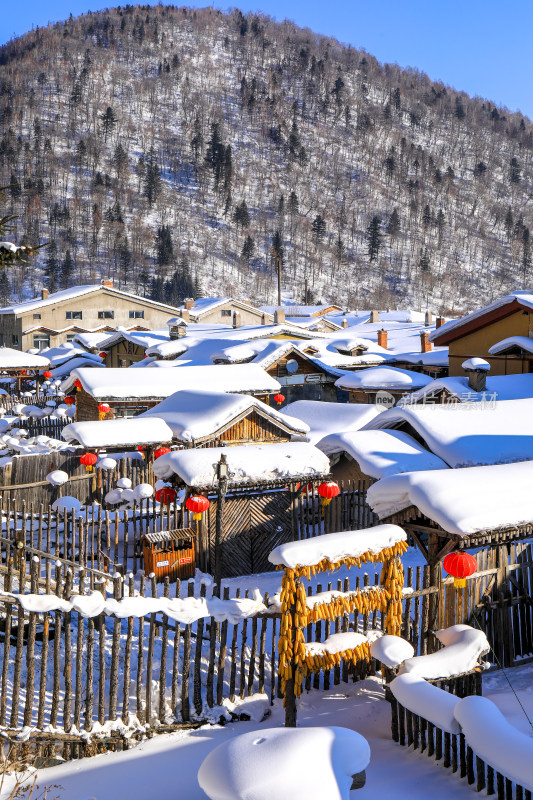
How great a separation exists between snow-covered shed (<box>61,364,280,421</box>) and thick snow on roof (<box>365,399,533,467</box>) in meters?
11.2

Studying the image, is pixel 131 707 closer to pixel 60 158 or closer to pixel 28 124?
pixel 60 158

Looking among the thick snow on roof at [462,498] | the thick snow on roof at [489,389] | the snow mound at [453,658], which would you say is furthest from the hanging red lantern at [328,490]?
the thick snow on roof at [489,389]

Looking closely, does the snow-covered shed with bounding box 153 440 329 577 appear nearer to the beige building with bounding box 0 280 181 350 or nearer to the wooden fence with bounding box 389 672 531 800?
the wooden fence with bounding box 389 672 531 800

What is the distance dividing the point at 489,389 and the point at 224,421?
25.8 feet

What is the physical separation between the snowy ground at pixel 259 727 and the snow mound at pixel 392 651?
2.99ft

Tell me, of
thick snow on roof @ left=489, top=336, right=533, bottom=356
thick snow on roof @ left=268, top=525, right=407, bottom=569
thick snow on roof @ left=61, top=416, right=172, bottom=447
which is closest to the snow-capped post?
thick snow on roof @ left=268, top=525, right=407, bottom=569

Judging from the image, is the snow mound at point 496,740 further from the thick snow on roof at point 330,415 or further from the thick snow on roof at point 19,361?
the thick snow on roof at point 19,361

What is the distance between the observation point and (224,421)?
1959 cm

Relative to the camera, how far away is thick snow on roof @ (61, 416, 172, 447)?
19.3 metres

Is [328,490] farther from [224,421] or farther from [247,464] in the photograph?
[224,421]

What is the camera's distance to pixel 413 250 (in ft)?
476

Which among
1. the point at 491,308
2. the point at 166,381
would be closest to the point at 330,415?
the point at 166,381

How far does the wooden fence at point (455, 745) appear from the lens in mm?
6408

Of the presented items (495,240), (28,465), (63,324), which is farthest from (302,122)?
(28,465)
